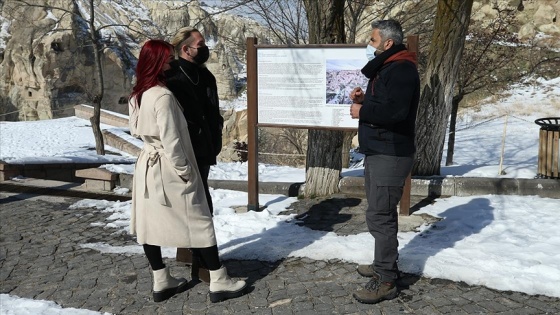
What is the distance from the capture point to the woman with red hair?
3803 millimetres

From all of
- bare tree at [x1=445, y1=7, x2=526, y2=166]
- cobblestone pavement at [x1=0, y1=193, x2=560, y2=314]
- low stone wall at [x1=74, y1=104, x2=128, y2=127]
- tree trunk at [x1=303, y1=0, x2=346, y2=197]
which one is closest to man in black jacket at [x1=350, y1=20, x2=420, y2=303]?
cobblestone pavement at [x1=0, y1=193, x2=560, y2=314]

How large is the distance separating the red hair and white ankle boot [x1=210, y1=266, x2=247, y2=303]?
145cm

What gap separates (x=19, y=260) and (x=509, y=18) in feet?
50.6

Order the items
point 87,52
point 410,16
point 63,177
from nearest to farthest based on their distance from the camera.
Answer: point 63,177, point 410,16, point 87,52

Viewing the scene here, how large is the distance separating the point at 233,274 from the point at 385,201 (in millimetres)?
1560

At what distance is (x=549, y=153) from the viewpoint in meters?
6.98

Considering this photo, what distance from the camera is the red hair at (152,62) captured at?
12.6ft

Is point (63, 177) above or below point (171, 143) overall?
below

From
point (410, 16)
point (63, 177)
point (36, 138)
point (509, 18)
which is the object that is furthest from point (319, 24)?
point (36, 138)

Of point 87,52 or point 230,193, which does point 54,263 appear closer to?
point 230,193

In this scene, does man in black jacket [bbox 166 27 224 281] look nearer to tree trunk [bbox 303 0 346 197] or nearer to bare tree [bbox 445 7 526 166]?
tree trunk [bbox 303 0 346 197]

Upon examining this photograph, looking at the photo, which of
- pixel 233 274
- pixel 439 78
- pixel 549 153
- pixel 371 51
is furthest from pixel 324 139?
pixel 371 51

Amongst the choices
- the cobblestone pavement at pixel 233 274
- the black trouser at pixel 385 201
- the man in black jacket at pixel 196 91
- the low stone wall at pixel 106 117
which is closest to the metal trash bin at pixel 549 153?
the cobblestone pavement at pixel 233 274

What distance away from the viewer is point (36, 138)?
20094mm
